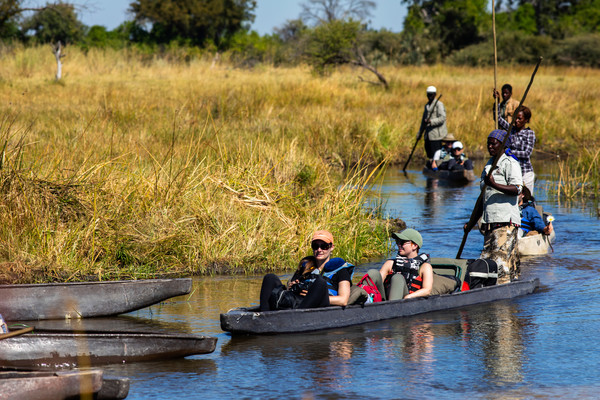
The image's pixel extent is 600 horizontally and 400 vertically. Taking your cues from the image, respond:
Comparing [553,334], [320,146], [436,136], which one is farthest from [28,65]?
[553,334]

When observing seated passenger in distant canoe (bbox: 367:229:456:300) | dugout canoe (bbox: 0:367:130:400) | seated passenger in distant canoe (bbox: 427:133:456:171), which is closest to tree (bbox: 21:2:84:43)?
seated passenger in distant canoe (bbox: 427:133:456:171)

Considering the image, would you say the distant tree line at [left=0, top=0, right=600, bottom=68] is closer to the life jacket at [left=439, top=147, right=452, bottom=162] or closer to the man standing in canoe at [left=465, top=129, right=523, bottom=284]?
the life jacket at [left=439, top=147, right=452, bottom=162]

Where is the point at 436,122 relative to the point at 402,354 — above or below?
above

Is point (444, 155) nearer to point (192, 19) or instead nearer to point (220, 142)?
point (220, 142)

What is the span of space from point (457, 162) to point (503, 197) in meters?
10.6

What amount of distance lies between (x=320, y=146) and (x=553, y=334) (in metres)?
12.4

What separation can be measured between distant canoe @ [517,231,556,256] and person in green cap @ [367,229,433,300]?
3.45 meters

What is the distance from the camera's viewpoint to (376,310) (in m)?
8.44

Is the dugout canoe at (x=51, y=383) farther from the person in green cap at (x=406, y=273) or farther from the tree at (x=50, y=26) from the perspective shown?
the tree at (x=50, y=26)

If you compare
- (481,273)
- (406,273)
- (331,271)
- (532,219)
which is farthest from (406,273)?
(532,219)

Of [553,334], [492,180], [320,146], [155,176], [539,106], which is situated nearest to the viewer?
[553,334]

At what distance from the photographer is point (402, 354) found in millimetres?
7516

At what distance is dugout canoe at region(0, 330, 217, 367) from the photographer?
7.04 m

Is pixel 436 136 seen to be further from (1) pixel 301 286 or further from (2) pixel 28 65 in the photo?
(2) pixel 28 65
